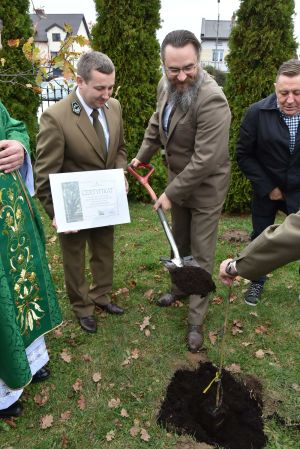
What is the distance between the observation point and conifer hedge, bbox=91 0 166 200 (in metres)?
6.46

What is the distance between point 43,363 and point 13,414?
0.40 metres

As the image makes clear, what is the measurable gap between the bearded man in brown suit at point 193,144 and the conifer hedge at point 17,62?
4356 millimetres

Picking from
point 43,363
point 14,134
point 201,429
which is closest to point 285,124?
point 14,134

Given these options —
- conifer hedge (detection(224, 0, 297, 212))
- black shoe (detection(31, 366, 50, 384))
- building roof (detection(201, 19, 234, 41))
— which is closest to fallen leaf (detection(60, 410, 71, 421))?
black shoe (detection(31, 366, 50, 384))

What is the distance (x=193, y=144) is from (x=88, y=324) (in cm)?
193

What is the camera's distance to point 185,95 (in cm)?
307

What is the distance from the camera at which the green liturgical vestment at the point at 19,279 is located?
96.0 inches

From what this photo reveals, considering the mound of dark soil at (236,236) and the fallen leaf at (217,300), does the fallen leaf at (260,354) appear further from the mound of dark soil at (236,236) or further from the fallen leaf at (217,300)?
the mound of dark soil at (236,236)

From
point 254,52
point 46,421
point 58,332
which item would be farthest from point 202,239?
point 254,52

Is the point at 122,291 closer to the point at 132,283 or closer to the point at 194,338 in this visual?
the point at 132,283

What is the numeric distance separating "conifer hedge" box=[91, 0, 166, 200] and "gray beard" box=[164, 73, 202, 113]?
3.46m

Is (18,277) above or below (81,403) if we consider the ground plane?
above

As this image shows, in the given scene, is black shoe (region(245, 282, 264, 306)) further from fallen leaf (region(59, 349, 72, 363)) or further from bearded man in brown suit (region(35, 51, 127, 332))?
fallen leaf (region(59, 349, 72, 363))

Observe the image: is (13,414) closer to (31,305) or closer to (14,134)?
(31,305)
